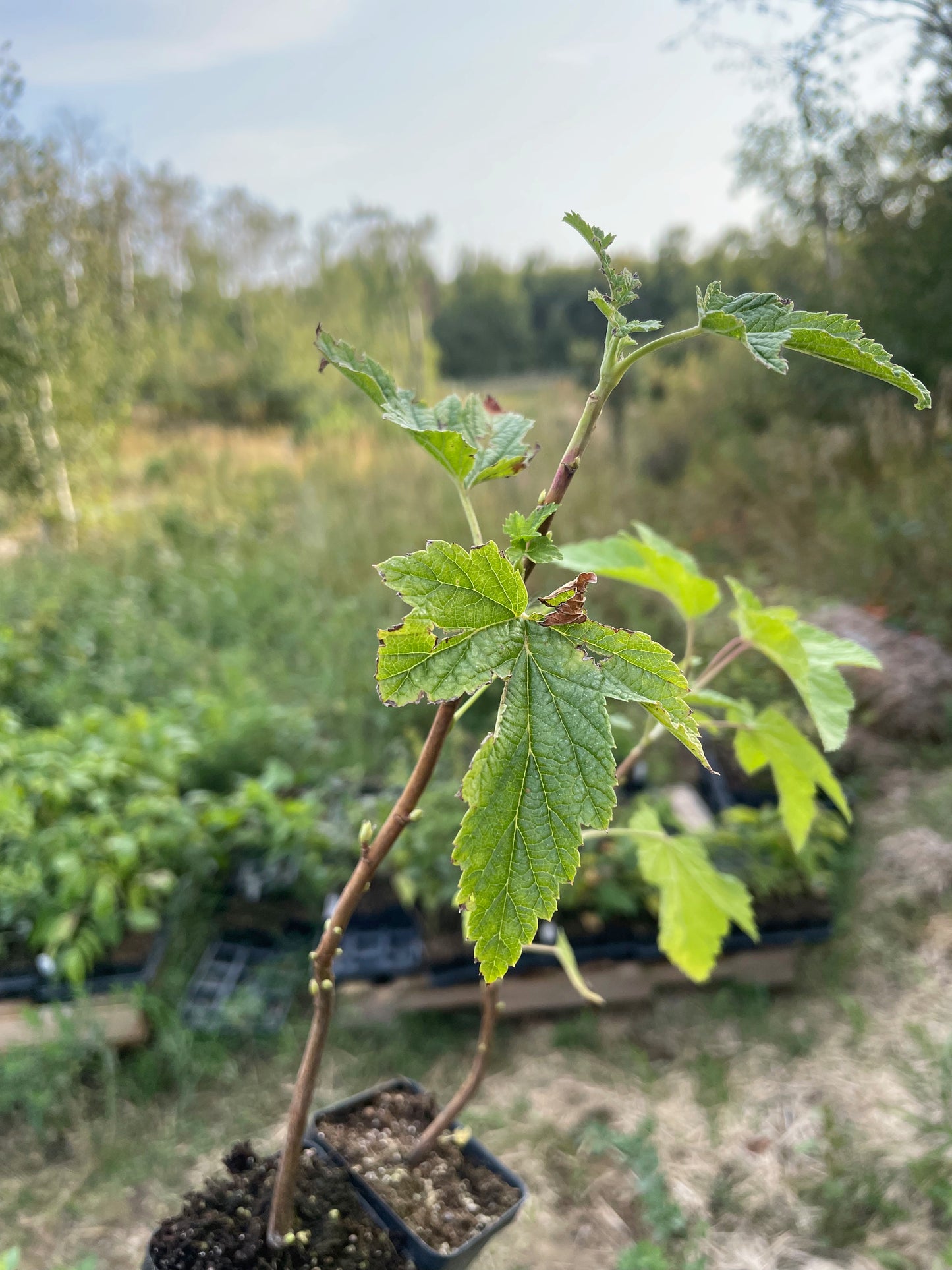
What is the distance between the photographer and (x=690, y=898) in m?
0.97

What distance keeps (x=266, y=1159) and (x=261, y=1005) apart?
1089 mm

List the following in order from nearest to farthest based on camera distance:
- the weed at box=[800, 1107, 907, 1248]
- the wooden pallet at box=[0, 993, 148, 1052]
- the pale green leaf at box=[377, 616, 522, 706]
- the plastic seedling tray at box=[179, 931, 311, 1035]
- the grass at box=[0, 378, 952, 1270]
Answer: the pale green leaf at box=[377, 616, 522, 706], the weed at box=[800, 1107, 907, 1248], the grass at box=[0, 378, 952, 1270], the wooden pallet at box=[0, 993, 148, 1052], the plastic seedling tray at box=[179, 931, 311, 1035]

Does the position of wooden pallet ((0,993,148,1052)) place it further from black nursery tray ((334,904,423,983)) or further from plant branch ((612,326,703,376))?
plant branch ((612,326,703,376))

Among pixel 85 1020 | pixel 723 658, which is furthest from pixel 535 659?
pixel 85 1020

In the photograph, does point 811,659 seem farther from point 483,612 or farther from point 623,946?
point 623,946

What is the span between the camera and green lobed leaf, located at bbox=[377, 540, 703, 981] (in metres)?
0.50

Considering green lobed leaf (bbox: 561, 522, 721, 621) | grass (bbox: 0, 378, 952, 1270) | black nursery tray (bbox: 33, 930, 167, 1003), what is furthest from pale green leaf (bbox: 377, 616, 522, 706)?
black nursery tray (bbox: 33, 930, 167, 1003)

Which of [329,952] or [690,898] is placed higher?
[329,952]

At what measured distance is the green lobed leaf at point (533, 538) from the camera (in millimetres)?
551

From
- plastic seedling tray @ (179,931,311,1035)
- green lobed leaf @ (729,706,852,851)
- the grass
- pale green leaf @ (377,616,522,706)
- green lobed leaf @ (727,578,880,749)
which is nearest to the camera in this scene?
pale green leaf @ (377,616,522,706)

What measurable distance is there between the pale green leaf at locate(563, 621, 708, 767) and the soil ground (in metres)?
1.14

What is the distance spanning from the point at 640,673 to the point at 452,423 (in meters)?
0.30

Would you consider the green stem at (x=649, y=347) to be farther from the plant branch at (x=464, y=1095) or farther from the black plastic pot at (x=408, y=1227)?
the black plastic pot at (x=408, y=1227)

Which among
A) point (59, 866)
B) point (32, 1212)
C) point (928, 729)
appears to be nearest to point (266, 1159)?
point (32, 1212)
